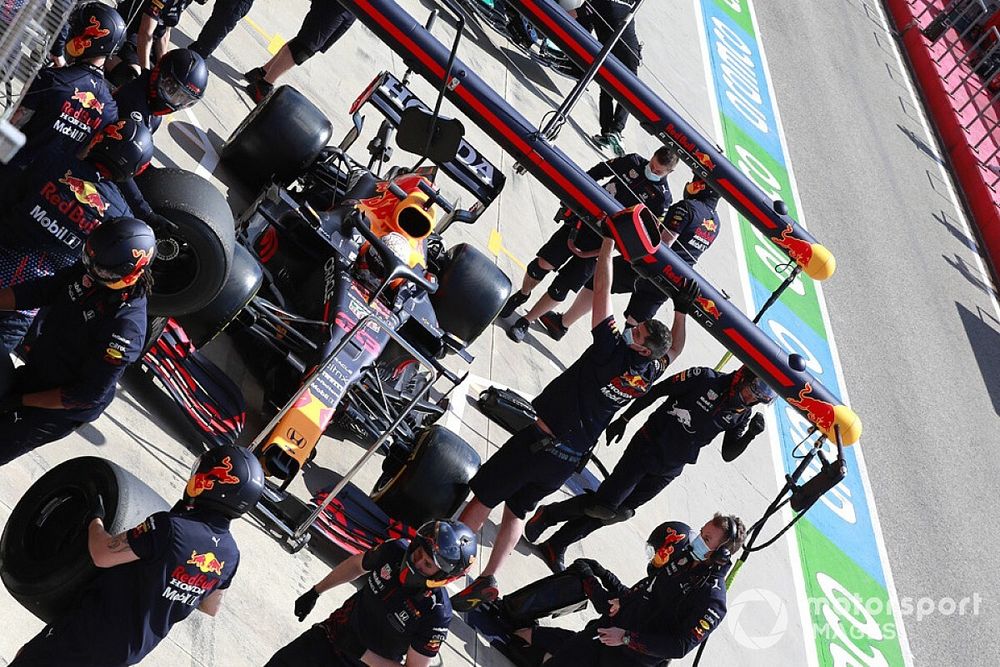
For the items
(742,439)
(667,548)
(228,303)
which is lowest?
(228,303)

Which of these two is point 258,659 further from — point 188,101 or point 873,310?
point 873,310

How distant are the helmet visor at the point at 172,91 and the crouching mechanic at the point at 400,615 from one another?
274 centimetres

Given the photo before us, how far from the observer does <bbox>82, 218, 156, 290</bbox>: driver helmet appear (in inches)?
207

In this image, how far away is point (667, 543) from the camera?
746cm

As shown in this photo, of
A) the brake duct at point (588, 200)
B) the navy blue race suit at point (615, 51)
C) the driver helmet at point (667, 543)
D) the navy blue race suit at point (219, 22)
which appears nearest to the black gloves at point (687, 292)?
the brake duct at point (588, 200)

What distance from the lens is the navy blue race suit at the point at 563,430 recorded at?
7.86m

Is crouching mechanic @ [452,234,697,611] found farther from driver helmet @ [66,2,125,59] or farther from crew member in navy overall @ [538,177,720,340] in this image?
driver helmet @ [66,2,125,59]

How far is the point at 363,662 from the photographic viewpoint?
5.88 meters

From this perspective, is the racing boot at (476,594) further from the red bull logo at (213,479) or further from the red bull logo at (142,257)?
the red bull logo at (142,257)

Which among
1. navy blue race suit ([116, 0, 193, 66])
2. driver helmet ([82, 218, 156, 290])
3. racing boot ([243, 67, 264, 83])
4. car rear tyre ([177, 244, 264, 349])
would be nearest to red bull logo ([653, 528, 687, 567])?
car rear tyre ([177, 244, 264, 349])

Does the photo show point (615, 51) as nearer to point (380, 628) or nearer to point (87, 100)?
point (87, 100)

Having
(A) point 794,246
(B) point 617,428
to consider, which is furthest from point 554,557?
(A) point 794,246

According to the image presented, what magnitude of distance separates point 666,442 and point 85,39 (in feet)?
15.4

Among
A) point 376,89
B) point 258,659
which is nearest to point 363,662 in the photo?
point 258,659
